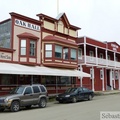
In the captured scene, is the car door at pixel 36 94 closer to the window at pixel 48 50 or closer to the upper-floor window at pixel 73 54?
the window at pixel 48 50

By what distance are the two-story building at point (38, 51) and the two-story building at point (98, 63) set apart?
2.70 m

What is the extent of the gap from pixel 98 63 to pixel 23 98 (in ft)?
71.2

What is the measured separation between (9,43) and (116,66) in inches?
926

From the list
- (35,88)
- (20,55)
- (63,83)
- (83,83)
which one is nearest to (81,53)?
(83,83)

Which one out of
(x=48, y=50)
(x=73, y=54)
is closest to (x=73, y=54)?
(x=73, y=54)

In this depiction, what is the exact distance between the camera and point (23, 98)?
18.1 m

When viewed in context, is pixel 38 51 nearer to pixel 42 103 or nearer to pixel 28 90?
pixel 42 103

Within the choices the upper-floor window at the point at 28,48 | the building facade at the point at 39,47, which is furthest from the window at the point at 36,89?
the upper-floor window at the point at 28,48

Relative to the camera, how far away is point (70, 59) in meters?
31.7

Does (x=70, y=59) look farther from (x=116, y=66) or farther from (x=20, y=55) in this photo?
(x=116, y=66)

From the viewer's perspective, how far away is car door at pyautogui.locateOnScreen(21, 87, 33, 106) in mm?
18128

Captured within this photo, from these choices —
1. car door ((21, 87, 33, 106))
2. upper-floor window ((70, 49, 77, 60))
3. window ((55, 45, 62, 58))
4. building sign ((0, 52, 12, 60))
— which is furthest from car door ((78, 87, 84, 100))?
upper-floor window ((70, 49, 77, 60))

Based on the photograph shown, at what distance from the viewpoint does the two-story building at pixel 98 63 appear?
3584 cm

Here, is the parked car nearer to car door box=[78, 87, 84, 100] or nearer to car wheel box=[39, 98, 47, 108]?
car door box=[78, 87, 84, 100]
